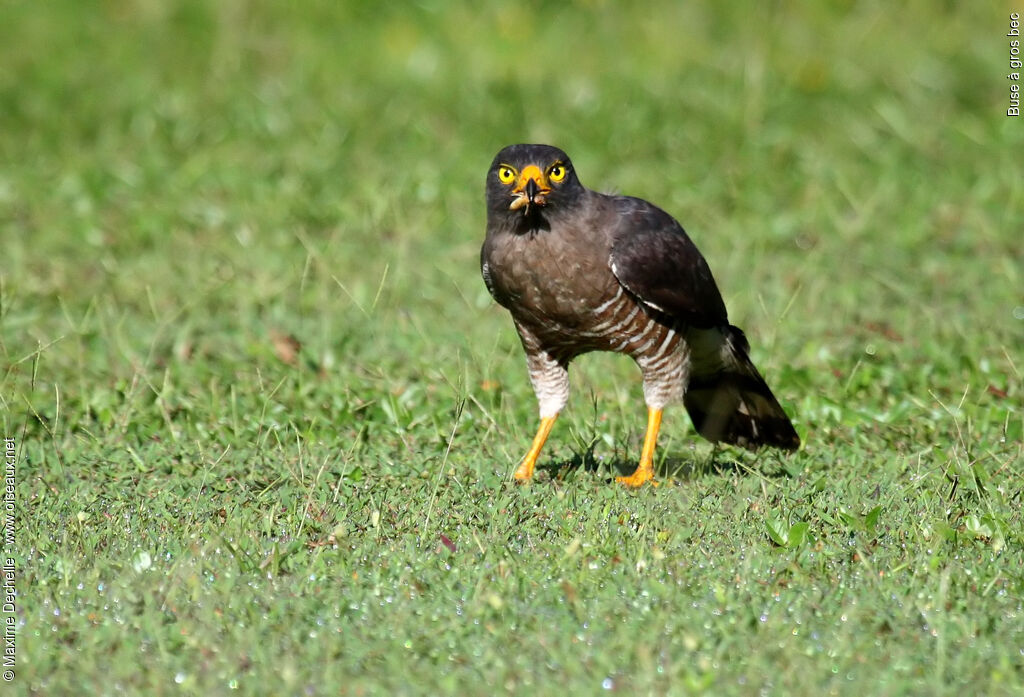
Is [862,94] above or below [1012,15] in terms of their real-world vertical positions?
below

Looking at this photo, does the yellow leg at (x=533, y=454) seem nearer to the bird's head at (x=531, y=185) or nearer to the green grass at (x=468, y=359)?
the green grass at (x=468, y=359)

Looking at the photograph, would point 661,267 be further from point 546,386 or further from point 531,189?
point 546,386

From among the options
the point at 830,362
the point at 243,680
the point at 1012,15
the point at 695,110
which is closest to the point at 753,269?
the point at 830,362

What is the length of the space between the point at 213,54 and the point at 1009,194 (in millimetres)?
6174

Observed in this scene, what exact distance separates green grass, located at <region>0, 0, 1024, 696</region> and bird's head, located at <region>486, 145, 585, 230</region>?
838 millimetres

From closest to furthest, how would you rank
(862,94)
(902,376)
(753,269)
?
(902,376)
(753,269)
(862,94)

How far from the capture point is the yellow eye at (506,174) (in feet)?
18.0

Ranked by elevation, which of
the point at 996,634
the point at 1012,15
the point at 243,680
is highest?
the point at 1012,15

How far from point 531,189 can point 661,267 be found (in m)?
0.60

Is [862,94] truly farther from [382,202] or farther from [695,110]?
[382,202]

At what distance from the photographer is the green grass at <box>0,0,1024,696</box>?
408cm

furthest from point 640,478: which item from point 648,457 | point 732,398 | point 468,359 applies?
point 468,359

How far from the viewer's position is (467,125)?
10.4 metres

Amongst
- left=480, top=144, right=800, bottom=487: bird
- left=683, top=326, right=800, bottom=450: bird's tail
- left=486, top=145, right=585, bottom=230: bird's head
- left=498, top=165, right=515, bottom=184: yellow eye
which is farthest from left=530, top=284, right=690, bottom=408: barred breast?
left=498, top=165, right=515, bottom=184: yellow eye
